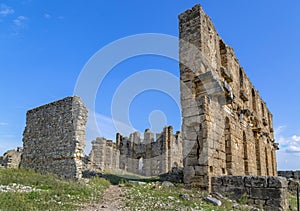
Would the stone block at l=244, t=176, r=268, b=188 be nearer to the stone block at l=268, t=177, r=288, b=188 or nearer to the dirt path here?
the stone block at l=268, t=177, r=288, b=188

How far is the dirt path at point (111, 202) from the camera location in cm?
558

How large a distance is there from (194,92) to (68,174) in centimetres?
638

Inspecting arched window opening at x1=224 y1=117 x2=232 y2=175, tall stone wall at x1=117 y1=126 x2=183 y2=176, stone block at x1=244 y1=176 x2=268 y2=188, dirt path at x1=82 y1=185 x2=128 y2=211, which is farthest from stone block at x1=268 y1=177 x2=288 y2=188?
tall stone wall at x1=117 y1=126 x2=183 y2=176

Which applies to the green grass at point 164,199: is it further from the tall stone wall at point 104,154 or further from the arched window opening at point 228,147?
the tall stone wall at point 104,154

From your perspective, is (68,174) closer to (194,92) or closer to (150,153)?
(194,92)

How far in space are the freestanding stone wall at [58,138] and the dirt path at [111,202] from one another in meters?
3.62

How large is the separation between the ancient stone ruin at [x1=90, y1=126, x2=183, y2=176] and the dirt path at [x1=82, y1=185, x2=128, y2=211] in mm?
17679

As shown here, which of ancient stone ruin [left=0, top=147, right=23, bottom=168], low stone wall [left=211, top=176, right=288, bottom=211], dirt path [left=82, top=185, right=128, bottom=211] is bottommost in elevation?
dirt path [left=82, top=185, right=128, bottom=211]

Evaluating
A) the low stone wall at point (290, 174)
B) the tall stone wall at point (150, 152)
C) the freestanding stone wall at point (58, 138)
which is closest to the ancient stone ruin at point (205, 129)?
the freestanding stone wall at point (58, 138)

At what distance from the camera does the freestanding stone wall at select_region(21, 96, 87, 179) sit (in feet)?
35.7

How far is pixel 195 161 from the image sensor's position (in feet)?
25.6

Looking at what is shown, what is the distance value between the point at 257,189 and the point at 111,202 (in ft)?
12.8

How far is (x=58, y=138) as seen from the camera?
38.2 ft

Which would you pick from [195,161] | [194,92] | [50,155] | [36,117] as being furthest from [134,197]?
[36,117]
